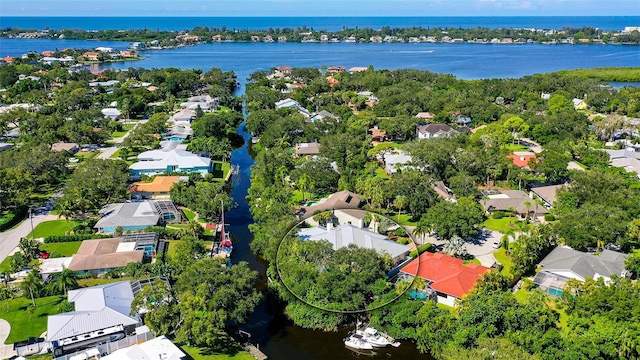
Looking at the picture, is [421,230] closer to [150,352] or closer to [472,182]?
[472,182]

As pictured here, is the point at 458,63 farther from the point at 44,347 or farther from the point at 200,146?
the point at 44,347

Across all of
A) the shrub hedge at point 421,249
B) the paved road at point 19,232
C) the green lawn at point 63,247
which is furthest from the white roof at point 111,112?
the shrub hedge at point 421,249

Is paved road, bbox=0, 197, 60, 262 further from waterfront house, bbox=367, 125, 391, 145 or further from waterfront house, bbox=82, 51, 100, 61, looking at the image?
waterfront house, bbox=82, 51, 100, 61

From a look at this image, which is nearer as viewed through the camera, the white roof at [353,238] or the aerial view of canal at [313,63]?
the aerial view of canal at [313,63]

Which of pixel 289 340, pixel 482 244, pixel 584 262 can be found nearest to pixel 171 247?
pixel 289 340

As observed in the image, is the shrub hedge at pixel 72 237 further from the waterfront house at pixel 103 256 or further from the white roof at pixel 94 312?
the white roof at pixel 94 312

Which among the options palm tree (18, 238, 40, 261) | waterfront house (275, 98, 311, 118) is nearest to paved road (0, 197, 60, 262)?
palm tree (18, 238, 40, 261)
